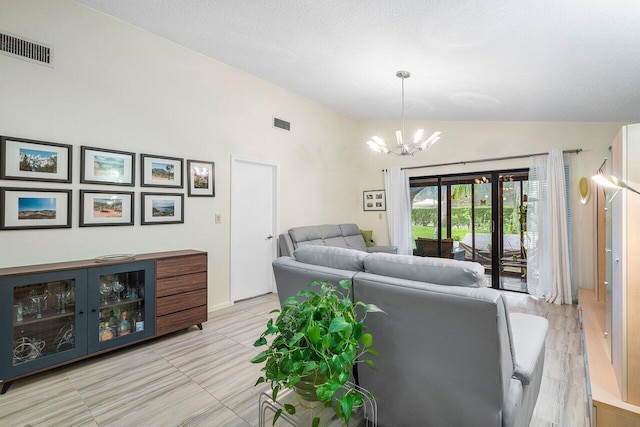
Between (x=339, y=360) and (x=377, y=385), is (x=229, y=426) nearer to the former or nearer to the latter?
(x=377, y=385)

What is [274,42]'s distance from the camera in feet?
10.5

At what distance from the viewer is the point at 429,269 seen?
4.95ft

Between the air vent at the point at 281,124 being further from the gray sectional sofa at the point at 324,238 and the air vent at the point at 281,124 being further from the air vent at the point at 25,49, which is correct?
the air vent at the point at 25,49

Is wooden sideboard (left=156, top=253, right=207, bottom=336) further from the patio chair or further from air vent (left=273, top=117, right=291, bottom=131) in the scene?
the patio chair

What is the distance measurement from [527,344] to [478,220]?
11.9 ft

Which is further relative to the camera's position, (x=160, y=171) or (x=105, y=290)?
(x=160, y=171)

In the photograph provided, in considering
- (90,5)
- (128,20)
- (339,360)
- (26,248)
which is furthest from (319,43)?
(26,248)

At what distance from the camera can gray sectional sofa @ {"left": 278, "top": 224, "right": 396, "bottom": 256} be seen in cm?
449

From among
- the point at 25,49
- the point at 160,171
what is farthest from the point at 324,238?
the point at 25,49

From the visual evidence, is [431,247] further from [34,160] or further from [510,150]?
[34,160]

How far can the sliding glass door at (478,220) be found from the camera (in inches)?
183

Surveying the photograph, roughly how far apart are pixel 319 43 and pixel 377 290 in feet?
8.57

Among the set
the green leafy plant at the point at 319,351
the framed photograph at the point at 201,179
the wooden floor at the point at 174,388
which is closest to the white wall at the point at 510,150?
the wooden floor at the point at 174,388

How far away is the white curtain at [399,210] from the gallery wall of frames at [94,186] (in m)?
3.37
